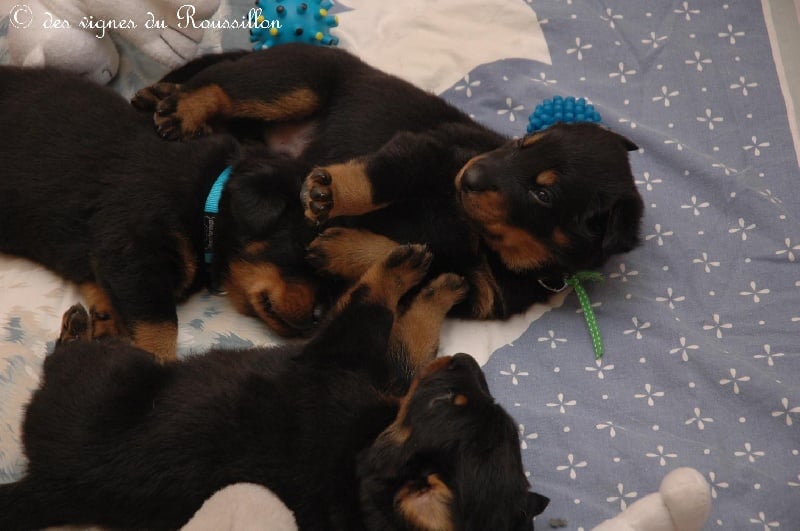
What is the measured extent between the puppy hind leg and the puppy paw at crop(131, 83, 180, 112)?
1188 millimetres

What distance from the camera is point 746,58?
136 inches

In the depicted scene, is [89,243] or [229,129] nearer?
[89,243]

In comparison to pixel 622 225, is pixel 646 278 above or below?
below

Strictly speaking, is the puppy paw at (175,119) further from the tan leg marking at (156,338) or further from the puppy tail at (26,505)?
the puppy tail at (26,505)

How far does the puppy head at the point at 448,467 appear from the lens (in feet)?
6.56

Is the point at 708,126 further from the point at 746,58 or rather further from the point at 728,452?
the point at 728,452

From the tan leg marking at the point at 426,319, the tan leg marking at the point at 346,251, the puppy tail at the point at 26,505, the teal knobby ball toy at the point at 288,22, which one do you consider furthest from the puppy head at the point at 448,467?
the teal knobby ball toy at the point at 288,22

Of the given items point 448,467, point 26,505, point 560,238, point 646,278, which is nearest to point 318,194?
point 560,238

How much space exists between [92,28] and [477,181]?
1629mm

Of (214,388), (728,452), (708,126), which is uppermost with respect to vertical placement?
(708,126)

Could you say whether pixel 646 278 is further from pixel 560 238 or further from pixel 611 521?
pixel 611 521

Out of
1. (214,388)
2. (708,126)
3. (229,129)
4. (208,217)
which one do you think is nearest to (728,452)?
(708,126)

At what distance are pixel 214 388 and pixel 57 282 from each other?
91cm

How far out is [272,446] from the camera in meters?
2.17
